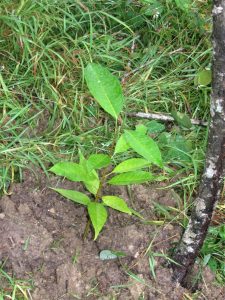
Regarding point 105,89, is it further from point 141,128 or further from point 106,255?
point 106,255

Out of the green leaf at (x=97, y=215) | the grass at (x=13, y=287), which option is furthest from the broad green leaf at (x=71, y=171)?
the grass at (x=13, y=287)

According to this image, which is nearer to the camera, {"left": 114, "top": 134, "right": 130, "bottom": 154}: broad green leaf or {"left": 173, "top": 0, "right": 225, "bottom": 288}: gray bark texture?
{"left": 173, "top": 0, "right": 225, "bottom": 288}: gray bark texture

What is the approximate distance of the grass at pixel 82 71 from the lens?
2.62 meters

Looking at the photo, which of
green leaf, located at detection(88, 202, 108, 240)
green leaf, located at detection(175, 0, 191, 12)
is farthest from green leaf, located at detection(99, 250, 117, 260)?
green leaf, located at detection(175, 0, 191, 12)

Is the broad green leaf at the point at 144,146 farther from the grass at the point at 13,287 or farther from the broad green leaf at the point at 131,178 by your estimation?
the grass at the point at 13,287

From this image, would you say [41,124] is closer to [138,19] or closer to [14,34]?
[14,34]

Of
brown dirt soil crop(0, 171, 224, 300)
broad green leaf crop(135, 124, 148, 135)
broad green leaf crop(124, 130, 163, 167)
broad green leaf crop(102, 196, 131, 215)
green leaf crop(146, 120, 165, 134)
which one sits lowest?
brown dirt soil crop(0, 171, 224, 300)

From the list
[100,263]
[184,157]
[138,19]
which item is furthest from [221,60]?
[138,19]

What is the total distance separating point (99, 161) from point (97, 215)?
0.20m

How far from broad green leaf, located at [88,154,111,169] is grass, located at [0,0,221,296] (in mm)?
302

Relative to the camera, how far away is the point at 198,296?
7.82ft

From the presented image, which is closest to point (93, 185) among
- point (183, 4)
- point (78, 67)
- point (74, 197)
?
point (74, 197)

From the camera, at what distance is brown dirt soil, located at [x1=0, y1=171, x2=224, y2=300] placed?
2.29m

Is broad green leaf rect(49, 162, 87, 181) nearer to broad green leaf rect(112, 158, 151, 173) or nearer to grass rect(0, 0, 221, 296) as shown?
broad green leaf rect(112, 158, 151, 173)
